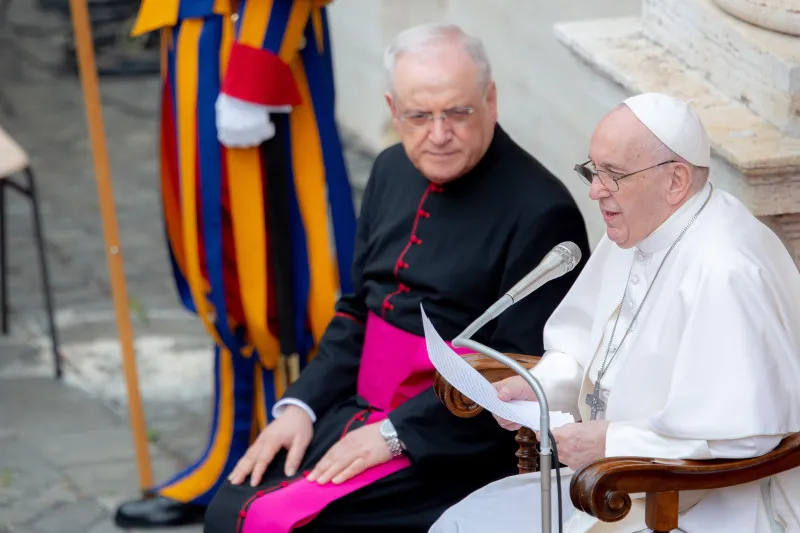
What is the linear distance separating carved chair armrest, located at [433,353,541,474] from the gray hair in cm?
72

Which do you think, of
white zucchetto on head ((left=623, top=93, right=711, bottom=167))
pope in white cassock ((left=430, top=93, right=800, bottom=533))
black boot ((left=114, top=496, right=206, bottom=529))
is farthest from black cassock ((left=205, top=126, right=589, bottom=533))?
black boot ((left=114, top=496, right=206, bottom=529))

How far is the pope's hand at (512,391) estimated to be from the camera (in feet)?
9.62

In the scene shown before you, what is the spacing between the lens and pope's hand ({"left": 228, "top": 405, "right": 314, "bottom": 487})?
11.4ft

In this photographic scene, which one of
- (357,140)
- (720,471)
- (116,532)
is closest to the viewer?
(720,471)

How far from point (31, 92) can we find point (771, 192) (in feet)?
22.9

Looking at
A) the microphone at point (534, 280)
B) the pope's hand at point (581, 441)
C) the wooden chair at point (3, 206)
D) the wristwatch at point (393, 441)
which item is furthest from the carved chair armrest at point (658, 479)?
the wooden chair at point (3, 206)

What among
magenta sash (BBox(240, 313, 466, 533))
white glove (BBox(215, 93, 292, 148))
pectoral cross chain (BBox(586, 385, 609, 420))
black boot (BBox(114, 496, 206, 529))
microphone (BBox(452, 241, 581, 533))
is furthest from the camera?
black boot (BBox(114, 496, 206, 529))

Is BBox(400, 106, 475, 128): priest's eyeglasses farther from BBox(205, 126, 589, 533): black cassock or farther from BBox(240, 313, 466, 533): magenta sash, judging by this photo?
BBox(240, 313, 466, 533): magenta sash

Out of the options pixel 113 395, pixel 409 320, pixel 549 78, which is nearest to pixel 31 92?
pixel 113 395

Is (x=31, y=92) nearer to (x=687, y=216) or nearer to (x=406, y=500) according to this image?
(x=406, y=500)

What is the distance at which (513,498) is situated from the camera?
2.95 metres

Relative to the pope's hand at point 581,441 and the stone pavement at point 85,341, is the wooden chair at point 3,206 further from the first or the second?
the pope's hand at point 581,441

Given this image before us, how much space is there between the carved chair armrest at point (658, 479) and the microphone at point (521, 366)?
0.09 metres

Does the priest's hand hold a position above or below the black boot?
above
